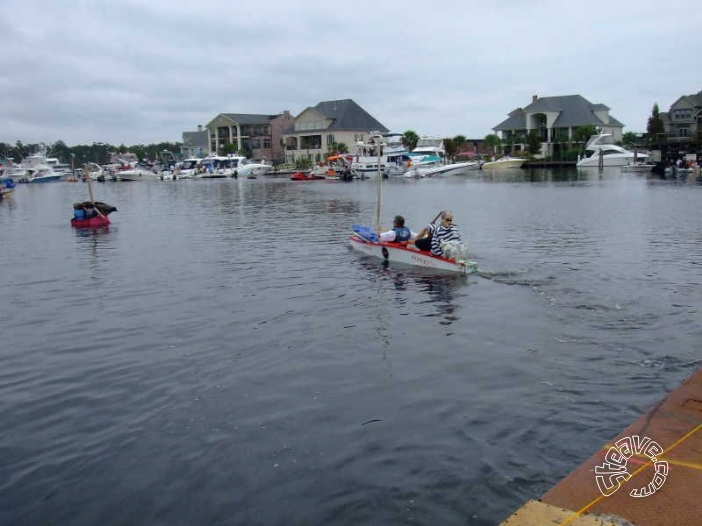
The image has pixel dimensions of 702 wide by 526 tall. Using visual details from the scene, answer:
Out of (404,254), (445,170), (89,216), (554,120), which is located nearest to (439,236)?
(404,254)

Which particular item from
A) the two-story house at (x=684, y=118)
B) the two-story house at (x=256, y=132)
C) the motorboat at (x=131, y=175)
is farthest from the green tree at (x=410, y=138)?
the motorboat at (x=131, y=175)

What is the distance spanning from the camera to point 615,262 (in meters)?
21.1

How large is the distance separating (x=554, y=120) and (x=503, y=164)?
17.2 metres

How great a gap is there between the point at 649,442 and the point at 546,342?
5.61 m

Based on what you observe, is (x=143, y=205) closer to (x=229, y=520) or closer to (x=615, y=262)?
(x=615, y=262)

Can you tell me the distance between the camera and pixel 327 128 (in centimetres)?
12312

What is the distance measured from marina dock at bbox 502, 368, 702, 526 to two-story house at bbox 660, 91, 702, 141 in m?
109

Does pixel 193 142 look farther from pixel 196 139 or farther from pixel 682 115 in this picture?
pixel 682 115

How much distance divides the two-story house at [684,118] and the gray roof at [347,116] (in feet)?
174

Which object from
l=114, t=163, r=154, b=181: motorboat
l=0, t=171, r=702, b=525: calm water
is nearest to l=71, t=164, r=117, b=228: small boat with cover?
l=0, t=171, r=702, b=525: calm water

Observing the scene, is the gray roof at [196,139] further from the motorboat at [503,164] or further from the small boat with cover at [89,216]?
the small boat with cover at [89,216]

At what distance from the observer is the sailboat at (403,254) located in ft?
63.5

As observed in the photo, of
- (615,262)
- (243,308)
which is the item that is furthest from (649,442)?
(615,262)

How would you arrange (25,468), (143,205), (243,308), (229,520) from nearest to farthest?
(229,520)
(25,468)
(243,308)
(143,205)
